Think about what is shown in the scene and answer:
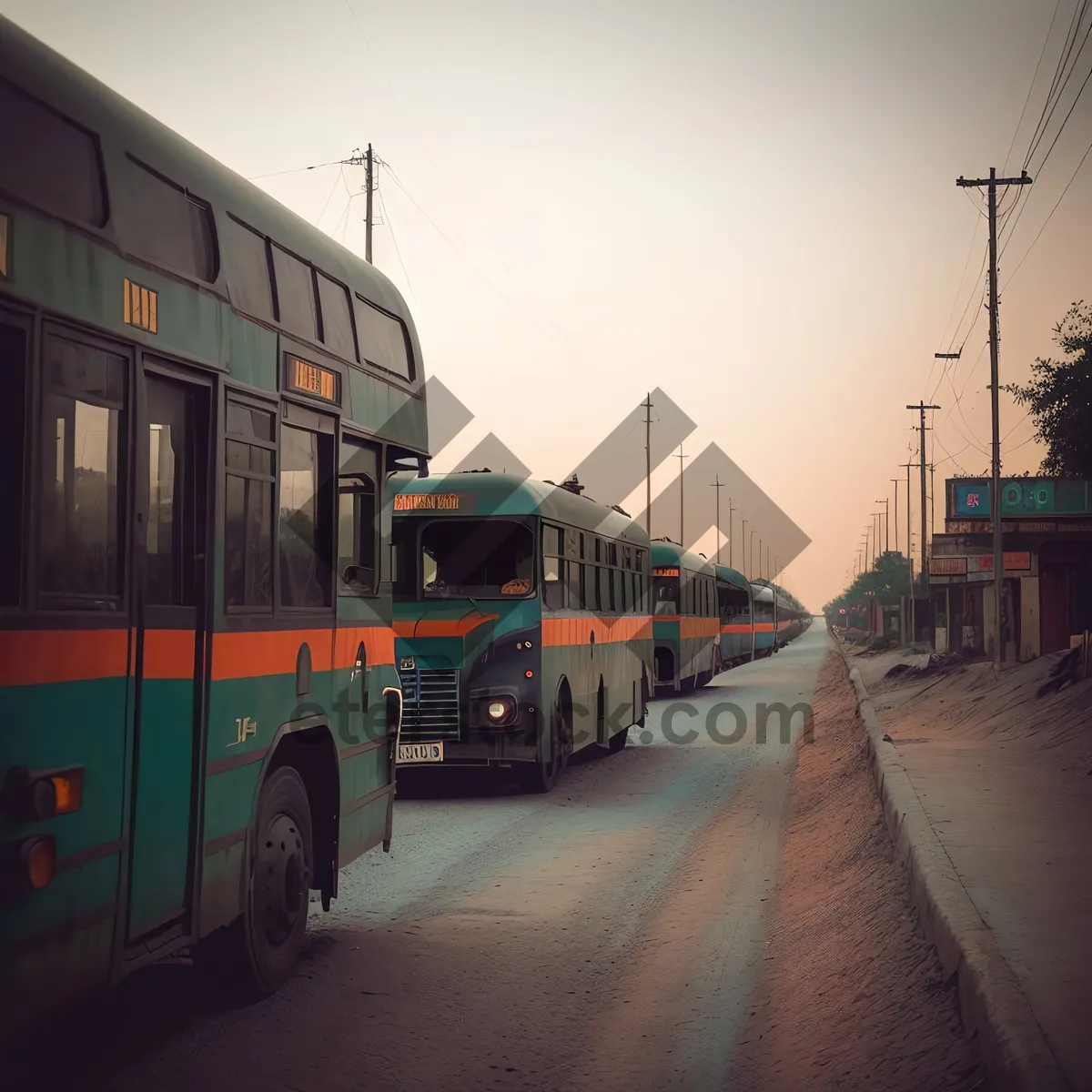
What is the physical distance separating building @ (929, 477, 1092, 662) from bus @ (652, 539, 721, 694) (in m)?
6.91

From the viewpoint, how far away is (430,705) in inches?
533

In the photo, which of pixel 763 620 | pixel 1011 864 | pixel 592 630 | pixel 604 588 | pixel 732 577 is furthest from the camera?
pixel 763 620

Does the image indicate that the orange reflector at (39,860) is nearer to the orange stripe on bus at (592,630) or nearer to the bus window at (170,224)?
the bus window at (170,224)

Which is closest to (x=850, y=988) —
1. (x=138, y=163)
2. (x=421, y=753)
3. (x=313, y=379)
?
(x=313, y=379)

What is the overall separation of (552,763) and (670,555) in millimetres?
17572

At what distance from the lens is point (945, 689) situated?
27.7m

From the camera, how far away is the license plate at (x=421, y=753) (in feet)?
44.0

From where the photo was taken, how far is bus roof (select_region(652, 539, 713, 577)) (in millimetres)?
31562

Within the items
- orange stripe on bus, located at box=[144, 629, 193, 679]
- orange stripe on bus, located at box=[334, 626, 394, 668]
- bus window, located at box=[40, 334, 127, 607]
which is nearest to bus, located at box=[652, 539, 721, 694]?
orange stripe on bus, located at box=[334, 626, 394, 668]

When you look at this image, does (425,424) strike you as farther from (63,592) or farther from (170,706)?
(63,592)

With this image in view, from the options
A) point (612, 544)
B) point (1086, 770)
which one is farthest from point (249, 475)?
point (612, 544)

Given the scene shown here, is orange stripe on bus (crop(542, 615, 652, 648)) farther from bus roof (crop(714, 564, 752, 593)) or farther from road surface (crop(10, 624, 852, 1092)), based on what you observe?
bus roof (crop(714, 564, 752, 593))

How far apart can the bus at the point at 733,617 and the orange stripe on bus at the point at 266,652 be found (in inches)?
1346

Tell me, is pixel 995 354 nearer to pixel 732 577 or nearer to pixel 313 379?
pixel 732 577
